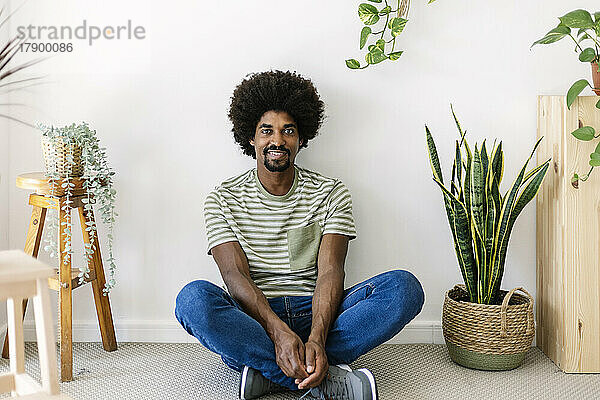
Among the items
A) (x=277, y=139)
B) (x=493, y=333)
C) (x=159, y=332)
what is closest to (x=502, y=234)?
(x=493, y=333)

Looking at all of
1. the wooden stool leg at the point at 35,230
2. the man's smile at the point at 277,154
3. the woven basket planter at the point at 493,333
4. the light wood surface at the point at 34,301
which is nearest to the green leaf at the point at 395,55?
the man's smile at the point at 277,154

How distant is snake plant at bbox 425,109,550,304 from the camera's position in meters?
2.74

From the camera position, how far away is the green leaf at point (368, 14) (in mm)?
2828

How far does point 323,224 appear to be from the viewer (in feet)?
9.12

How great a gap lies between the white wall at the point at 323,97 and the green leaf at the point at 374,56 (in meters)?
0.12

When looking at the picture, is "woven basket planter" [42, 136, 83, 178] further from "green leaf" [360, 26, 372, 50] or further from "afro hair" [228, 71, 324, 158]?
"green leaf" [360, 26, 372, 50]

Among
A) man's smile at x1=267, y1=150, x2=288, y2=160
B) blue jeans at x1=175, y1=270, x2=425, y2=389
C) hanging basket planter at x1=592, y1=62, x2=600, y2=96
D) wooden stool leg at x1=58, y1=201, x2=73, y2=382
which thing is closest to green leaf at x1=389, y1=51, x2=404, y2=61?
man's smile at x1=267, y1=150, x2=288, y2=160

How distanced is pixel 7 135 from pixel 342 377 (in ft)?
5.61

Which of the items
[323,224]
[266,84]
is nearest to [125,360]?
Answer: [323,224]

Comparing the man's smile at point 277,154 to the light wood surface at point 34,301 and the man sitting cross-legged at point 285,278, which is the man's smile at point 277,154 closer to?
the man sitting cross-legged at point 285,278

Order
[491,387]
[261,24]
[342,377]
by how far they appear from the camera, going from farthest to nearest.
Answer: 1. [261,24]
2. [491,387]
3. [342,377]

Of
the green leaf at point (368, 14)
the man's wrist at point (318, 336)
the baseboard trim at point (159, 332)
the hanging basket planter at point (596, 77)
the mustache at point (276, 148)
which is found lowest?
the baseboard trim at point (159, 332)

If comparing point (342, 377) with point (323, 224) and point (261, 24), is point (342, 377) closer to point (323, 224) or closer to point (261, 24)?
point (323, 224)

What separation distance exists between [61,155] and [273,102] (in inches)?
31.6
